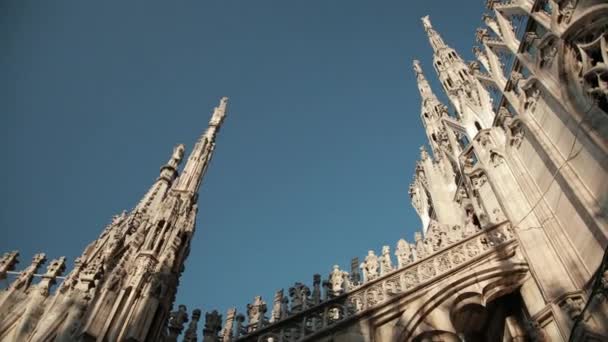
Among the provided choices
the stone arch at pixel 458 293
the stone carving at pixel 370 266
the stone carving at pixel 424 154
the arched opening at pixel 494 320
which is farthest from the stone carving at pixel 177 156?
the stone carving at pixel 424 154

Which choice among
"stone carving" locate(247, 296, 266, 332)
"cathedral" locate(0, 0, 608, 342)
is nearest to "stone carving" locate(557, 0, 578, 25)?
"cathedral" locate(0, 0, 608, 342)

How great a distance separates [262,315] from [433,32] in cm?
2036

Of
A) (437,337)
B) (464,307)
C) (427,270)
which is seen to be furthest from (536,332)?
(427,270)

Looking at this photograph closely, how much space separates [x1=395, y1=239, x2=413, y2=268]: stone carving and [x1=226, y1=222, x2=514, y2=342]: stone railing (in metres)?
0.08

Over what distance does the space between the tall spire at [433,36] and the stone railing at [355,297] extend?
14526mm

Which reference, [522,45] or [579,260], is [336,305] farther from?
[522,45]

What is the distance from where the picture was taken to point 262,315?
Result: 10023 mm

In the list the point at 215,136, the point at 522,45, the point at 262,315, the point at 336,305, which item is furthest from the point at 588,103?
the point at 215,136

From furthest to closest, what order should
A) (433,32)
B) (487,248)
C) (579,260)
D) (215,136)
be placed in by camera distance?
(433,32), (215,136), (487,248), (579,260)

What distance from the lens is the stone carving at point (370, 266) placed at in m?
10.9

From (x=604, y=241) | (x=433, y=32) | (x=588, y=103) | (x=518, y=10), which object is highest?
(x=433, y=32)

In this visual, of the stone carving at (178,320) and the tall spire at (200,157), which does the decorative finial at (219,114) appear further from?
the stone carving at (178,320)

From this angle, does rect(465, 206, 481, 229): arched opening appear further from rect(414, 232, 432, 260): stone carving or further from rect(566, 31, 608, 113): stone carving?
rect(566, 31, 608, 113): stone carving

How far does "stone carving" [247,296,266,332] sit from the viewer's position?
389 inches
